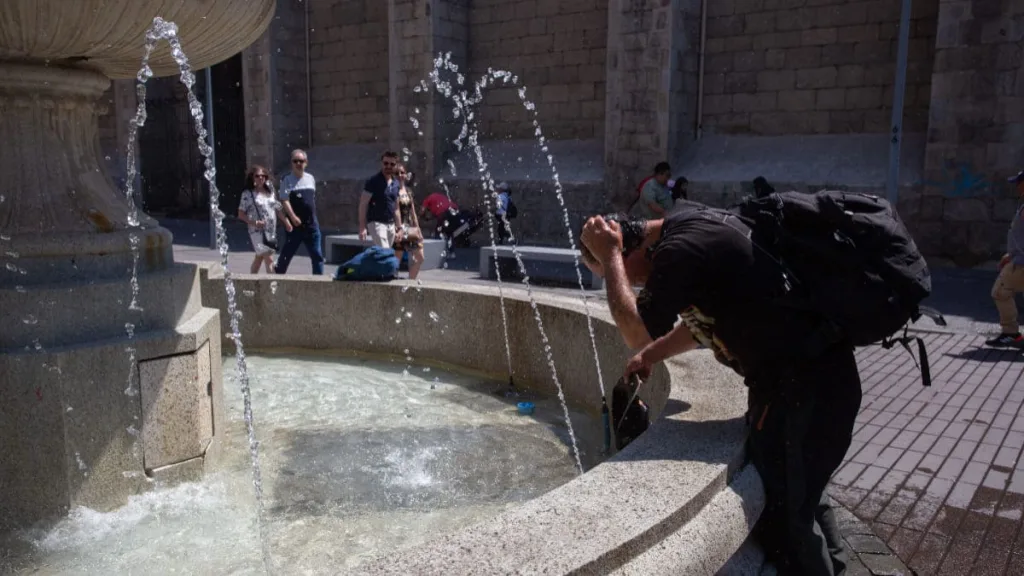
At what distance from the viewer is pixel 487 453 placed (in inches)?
151

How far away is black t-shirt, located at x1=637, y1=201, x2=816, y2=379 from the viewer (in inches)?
83.7

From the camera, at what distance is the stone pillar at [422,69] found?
1542 centimetres

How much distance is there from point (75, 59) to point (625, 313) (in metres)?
2.50

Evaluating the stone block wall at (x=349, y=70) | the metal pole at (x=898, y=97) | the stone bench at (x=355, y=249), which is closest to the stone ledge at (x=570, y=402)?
the stone bench at (x=355, y=249)

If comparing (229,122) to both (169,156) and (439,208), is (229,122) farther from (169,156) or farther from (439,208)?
(439,208)

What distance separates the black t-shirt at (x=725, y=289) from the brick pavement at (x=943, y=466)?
130cm

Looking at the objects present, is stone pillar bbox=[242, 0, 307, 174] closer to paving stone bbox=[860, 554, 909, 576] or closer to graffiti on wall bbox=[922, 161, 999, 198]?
graffiti on wall bbox=[922, 161, 999, 198]

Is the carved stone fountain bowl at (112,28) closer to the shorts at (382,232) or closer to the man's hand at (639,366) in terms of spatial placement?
the man's hand at (639,366)

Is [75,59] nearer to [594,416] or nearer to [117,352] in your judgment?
[117,352]

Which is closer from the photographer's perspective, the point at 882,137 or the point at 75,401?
the point at 75,401

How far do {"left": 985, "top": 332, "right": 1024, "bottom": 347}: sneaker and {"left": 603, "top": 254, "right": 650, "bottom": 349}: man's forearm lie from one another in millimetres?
5450

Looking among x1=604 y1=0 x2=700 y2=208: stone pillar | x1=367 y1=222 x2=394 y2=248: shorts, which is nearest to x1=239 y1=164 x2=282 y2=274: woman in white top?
x1=367 y1=222 x2=394 y2=248: shorts

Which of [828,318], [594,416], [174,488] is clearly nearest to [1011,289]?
[594,416]

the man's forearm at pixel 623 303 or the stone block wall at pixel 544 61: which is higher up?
the stone block wall at pixel 544 61
